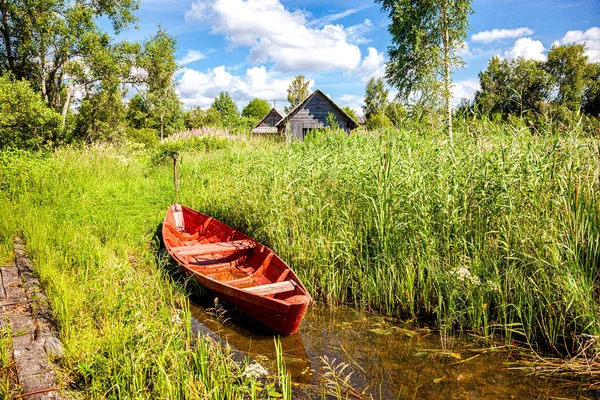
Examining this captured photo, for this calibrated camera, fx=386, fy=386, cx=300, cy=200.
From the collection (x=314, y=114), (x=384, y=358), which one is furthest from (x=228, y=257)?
(x=314, y=114)

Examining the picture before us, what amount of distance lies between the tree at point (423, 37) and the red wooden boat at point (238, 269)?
52.4 feet

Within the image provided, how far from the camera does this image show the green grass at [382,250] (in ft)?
10.3

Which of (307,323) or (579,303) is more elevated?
(579,303)

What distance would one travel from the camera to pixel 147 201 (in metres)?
9.04

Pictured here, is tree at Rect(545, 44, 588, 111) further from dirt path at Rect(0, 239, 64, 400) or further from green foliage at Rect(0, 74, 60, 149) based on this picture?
dirt path at Rect(0, 239, 64, 400)

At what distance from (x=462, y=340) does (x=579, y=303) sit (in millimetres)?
1158

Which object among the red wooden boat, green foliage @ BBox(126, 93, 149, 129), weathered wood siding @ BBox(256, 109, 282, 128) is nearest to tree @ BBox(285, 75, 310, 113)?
weathered wood siding @ BBox(256, 109, 282, 128)

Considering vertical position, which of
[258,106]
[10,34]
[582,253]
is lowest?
[582,253]

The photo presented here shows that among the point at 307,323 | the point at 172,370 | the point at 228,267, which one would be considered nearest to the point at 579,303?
the point at 307,323

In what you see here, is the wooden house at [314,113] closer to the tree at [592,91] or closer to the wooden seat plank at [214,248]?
the tree at [592,91]

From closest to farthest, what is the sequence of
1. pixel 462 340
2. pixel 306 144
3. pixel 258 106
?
pixel 462 340 < pixel 306 144 < pixel 258 106

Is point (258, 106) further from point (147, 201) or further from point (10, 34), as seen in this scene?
point (147, 201)

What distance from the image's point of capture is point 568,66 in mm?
35156

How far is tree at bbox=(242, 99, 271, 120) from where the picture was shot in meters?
61.5
